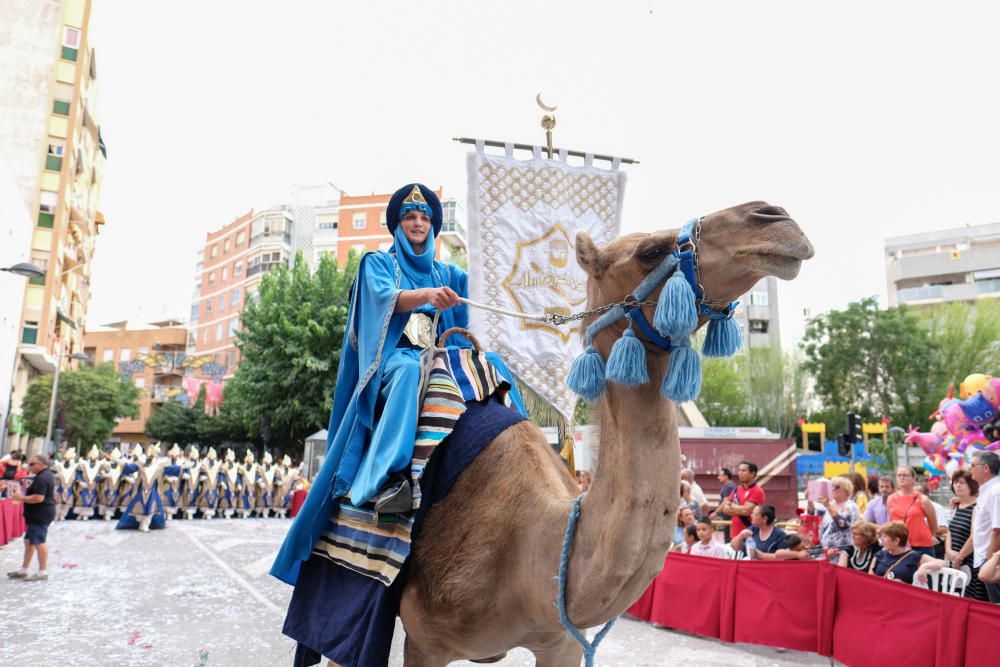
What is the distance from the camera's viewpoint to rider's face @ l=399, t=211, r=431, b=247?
13.1 ft

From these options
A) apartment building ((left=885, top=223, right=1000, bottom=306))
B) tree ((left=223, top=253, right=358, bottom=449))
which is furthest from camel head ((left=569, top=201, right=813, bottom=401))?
apartment building ((left=885, top=223, right=1000, bottom=306))

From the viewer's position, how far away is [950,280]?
55.4m

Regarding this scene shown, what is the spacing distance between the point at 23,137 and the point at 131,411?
18.3 meters

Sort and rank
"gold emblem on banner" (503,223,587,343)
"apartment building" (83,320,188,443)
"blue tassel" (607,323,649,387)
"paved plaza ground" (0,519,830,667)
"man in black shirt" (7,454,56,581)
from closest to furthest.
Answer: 1. "blue tassel" (607,323,649,387)
2. "gold emblem on banner" (503,223,587,343)
3. "paved plaza ground" (0,519,830,667)
4. "man in black shirt" (7,454,56,581)
5. "apartment building" (83,320,188,443)

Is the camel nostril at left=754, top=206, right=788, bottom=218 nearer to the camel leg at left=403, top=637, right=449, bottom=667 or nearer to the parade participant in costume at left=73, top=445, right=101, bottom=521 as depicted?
the camel leg at left=403, top=637, right=449, bottom=667

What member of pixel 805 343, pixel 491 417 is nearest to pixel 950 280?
pixel 805 343

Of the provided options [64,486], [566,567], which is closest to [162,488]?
[64,486]

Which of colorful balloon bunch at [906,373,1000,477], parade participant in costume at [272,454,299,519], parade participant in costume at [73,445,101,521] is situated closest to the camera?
colorful balloon bunch at [906,373,1000,477]

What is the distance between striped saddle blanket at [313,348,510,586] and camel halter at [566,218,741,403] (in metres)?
0.84

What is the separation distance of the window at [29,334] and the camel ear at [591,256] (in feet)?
122

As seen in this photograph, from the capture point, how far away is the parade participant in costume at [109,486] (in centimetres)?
1947

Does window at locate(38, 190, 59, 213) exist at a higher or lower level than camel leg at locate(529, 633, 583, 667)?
higher

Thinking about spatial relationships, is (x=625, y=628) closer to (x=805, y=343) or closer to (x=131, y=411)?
(x=805, y=343)

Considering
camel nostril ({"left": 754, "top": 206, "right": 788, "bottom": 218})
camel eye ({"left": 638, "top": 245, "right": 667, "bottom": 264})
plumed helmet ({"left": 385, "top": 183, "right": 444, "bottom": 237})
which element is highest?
plumed helmet ({"left": 385, "top": 183, "right": 444, "bottom": 237})
